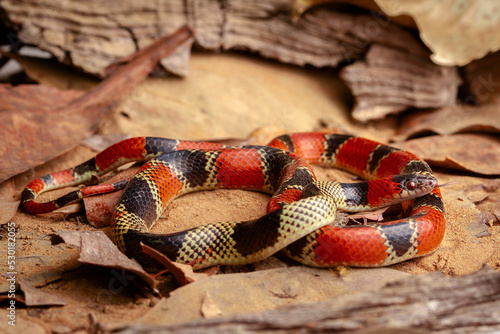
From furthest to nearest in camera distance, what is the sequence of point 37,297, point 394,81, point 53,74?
point 394,81, point 53,74, point 37,297

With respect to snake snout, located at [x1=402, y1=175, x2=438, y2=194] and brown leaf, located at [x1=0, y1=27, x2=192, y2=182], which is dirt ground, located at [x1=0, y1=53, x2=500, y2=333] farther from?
snake snout, located at [x1=402, y1=175, x2=438, y2=194]

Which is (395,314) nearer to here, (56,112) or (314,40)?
(56,112)

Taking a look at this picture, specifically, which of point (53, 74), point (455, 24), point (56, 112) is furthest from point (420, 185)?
point (53, 74)

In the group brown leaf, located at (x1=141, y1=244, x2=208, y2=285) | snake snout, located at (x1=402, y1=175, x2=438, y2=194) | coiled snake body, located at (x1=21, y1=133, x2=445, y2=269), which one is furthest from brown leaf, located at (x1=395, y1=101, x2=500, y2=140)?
brown leaf, located at (x1=141, y1=244, x2=208, y2=285)

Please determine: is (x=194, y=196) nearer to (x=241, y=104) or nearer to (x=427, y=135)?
(x=241, y=104)

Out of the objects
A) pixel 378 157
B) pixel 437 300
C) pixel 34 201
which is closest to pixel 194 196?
pixel 34 201
